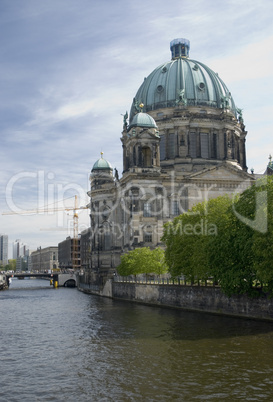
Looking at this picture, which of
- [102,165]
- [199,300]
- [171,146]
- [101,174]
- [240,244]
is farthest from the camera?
[102,165]

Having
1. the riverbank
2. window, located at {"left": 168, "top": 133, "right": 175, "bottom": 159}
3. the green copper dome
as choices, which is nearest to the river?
the riverbank

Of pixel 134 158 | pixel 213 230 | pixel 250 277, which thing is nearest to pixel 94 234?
pixel 134 158

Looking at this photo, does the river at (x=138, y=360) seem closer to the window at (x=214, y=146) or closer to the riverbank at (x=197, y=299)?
the riverbank at (x=197, y=299)

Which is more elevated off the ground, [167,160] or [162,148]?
[162,148]

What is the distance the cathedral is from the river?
4261 centimetres

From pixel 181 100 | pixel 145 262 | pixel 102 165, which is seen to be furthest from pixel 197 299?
pixel 102 165

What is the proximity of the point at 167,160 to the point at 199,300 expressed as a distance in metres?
52.3

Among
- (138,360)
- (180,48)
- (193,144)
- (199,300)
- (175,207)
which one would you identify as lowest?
(138,360)

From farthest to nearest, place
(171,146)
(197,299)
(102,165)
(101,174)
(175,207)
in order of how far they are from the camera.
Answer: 1. (102,165)
2. (101,174)
3. (171,146)
4. (175,207)
5. (197,299)

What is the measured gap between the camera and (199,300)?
54.4m

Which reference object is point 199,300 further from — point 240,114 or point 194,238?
point 240,114

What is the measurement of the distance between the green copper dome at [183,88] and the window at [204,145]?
7.31 meters

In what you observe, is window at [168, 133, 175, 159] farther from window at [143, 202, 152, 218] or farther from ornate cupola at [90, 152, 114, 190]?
ornate cupola at [90, 152, 114, 190]

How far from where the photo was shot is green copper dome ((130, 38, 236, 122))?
4200 inches
